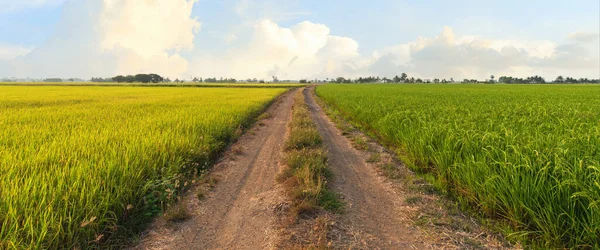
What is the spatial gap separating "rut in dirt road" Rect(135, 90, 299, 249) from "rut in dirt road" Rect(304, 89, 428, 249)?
119 centimetres

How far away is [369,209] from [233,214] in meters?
2.22

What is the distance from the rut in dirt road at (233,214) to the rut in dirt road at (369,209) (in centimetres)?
119

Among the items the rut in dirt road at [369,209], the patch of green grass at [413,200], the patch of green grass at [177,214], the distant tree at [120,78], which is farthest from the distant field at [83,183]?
the distant tree at [120,78]

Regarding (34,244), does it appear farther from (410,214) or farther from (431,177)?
(431,177)

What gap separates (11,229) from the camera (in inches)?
109

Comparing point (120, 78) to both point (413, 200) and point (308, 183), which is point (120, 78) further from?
point (413, 200)

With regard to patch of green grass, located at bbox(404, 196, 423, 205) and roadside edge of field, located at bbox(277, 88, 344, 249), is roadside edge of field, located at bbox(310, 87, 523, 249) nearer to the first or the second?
patch of green grass, located at bbox(404, 196, 423, 205)

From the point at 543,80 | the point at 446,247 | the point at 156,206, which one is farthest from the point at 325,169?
the point at 543,80

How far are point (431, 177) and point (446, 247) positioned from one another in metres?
2.45

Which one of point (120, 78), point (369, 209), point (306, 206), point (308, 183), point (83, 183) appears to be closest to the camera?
point (83, 183)

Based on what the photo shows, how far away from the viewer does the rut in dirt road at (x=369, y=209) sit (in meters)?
3.55

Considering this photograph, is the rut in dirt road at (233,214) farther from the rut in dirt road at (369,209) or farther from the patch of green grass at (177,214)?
the rut in dirt road at (369,209)

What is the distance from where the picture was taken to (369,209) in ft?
14.6

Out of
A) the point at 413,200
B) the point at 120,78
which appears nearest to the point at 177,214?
the point at 413,200
